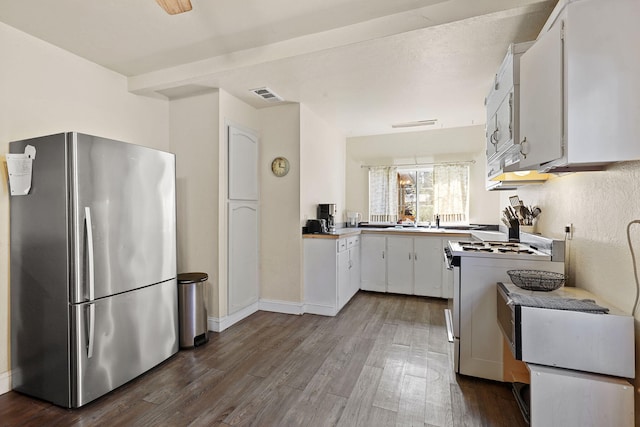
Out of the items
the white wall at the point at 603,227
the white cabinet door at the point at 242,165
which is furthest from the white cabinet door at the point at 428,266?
the white cabinet door at the point at 242,165

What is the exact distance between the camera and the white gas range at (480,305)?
2197mm

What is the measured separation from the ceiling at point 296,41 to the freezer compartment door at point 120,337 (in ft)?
6.49

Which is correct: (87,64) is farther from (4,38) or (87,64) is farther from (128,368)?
(128,368)

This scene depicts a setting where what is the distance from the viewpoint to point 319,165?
13.8ft

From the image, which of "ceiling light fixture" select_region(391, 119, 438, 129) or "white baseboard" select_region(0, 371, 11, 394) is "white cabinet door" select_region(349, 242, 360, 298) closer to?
"ceiling light fixture" select_region(391, 119, 438, 129)

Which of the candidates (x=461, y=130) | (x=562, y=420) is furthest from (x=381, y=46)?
(x=461, y=130)

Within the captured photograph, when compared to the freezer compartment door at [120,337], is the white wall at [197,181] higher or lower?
higher

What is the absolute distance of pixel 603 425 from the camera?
1375mm

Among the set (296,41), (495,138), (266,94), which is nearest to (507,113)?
(495,138)

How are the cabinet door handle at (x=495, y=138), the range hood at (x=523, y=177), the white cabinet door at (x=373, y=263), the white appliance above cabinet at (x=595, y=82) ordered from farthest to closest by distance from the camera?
the white cabinet door at (x=373, y=263) < the range hood at (x=523, y=177) < the cabinet door handle at (x=495, y=138) < the white appliance above cabinet at (x=595, y=82)

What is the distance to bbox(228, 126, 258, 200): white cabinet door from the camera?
10.8 feet

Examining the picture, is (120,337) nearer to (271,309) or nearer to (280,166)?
(271,309)

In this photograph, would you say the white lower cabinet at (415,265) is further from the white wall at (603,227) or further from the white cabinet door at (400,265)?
the white wall at (603,227)

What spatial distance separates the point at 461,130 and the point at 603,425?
4.16 m
